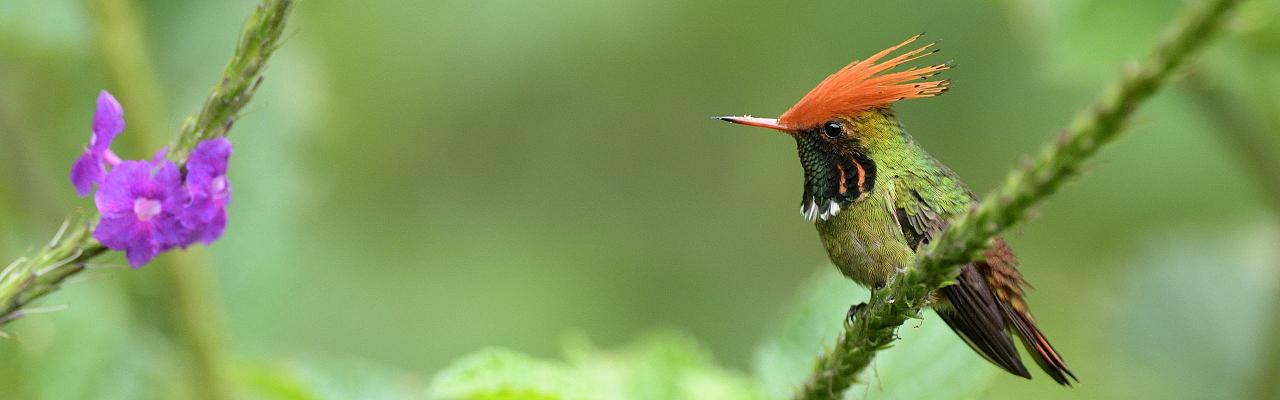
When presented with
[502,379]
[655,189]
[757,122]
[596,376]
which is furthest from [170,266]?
[655,189]

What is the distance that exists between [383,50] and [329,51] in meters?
0.32

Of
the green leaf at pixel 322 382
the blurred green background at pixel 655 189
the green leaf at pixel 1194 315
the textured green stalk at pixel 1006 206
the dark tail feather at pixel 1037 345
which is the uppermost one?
the blurred green background at pixel 655 189

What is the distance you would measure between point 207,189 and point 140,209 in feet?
0.27

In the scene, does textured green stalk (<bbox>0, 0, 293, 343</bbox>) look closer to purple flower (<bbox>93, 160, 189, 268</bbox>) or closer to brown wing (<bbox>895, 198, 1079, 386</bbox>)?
purple flower (<bbox>93, 160, 189, 268</bbox>)

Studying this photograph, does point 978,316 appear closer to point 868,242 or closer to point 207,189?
point 868,242

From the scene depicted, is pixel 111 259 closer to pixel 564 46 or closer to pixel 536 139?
pixel 564 46

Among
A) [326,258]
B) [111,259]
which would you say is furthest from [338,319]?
[111,259]

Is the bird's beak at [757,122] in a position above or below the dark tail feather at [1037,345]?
above

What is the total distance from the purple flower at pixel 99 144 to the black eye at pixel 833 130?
Answer: 3.25 feet

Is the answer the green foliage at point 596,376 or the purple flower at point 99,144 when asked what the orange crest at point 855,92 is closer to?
the green foliage at point 596,376

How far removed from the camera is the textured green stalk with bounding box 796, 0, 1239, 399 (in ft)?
3.83

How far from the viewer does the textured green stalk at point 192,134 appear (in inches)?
62.4

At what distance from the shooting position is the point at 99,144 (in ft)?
5.51

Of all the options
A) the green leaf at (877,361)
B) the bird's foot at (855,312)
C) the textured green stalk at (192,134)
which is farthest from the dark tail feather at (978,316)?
the textured green stalk at (192,134)
